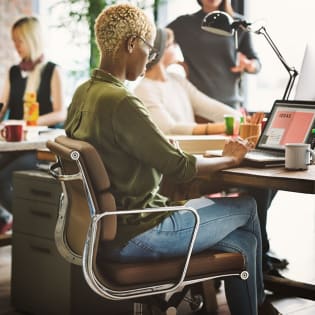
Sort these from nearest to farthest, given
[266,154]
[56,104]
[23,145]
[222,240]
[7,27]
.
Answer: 1. [222,240]
2. [266,154]
3. [23,145]
4. [56,104]
5. [7,27]

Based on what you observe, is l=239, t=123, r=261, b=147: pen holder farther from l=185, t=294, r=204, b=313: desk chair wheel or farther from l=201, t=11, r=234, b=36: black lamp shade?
l=185, t=294, r=204, b=313: desk chair wheel

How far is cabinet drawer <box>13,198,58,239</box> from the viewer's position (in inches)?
122

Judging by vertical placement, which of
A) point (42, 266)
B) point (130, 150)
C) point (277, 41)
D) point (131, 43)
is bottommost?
point (42, 266)

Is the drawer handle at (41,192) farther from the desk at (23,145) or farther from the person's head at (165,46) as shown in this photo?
the person's head at (165,46)

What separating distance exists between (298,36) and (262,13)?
0.38m

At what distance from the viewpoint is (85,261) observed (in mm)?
2201

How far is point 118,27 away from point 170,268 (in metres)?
0.83

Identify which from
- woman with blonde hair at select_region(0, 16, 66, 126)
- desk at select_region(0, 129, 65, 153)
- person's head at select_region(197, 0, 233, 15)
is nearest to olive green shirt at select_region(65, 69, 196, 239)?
desk at select_region(0, 129, 65, 153)

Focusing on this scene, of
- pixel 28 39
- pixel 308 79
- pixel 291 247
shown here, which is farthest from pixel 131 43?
pixel 28 39

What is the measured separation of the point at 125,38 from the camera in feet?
8.11

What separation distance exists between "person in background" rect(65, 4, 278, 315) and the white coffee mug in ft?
0.54

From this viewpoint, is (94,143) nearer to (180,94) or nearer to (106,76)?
(106,76)

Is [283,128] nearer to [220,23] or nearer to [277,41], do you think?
[220,23]

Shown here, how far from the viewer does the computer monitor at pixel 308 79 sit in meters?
3.00
